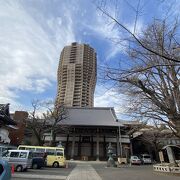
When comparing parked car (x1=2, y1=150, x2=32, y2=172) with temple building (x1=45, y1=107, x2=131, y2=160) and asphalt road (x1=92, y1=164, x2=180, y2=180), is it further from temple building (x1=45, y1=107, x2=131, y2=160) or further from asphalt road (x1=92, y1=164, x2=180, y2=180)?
temple building (x1=45, y1=107, x2=131, y2=160)

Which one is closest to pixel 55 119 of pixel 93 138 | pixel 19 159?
pixel 93 138

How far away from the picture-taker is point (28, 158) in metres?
18.2

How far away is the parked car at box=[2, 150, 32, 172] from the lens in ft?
56.9

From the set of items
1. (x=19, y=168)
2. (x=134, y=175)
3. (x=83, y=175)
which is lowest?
(x=83, y=175)

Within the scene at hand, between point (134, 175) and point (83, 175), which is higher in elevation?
point (134, 175)

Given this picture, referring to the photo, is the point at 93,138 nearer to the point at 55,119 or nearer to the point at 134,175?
the point at 55,119

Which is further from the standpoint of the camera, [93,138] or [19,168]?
[93,138]

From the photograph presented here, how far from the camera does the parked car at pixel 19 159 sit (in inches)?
682

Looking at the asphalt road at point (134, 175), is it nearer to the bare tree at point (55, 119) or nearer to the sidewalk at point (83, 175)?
the sidewalk at point (83, 175)

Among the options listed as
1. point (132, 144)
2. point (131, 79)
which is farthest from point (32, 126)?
point (131, 79)

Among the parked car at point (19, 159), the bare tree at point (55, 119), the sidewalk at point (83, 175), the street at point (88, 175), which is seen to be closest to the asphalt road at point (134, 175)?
the street at point (88, 175)

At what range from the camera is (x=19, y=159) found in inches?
695

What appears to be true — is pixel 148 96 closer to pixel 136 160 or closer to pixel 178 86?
pixel 178 86

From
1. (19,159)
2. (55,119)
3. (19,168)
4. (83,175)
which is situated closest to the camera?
(83,175)
